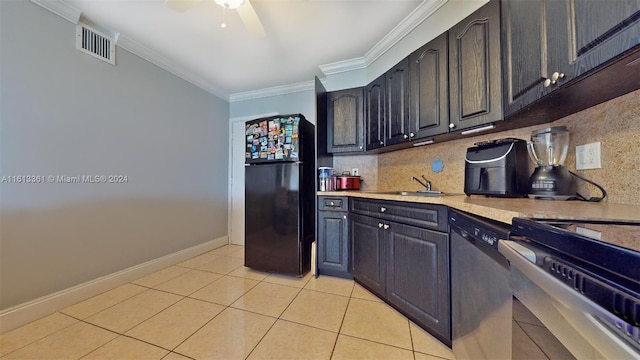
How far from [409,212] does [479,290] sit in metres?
0.61

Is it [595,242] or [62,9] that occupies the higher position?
[62,9]

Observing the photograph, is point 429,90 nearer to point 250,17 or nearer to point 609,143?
point 609,143

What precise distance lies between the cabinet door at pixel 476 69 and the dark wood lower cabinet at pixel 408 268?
0.81m

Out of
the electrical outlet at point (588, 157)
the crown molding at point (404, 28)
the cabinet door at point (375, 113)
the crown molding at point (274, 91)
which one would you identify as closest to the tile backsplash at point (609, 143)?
the electrical outlet at point (588, 157)

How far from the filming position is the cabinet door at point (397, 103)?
1926 millimetres

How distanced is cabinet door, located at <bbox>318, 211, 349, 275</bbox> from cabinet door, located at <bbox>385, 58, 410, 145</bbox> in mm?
904

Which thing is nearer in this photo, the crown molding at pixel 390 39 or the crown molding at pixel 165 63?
the crown molding at pixel 390 39

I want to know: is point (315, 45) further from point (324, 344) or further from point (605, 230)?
point (324, 344)

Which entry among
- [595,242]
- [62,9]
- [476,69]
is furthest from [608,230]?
[62,9]

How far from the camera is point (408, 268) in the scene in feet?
4.82

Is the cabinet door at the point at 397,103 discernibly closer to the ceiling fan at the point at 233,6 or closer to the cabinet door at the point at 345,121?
the cabinet door at the point at 345,121

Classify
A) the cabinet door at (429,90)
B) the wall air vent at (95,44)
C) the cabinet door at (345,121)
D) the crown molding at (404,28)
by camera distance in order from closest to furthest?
the cabinet door at (429,90), the crown molding at (404,28), the wall air vent at (95,44), the cabinet door at (345,121)

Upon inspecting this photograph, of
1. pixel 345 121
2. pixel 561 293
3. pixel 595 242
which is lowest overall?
pixel 561 293

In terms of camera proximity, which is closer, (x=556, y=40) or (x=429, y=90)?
(x=556, y=40)
